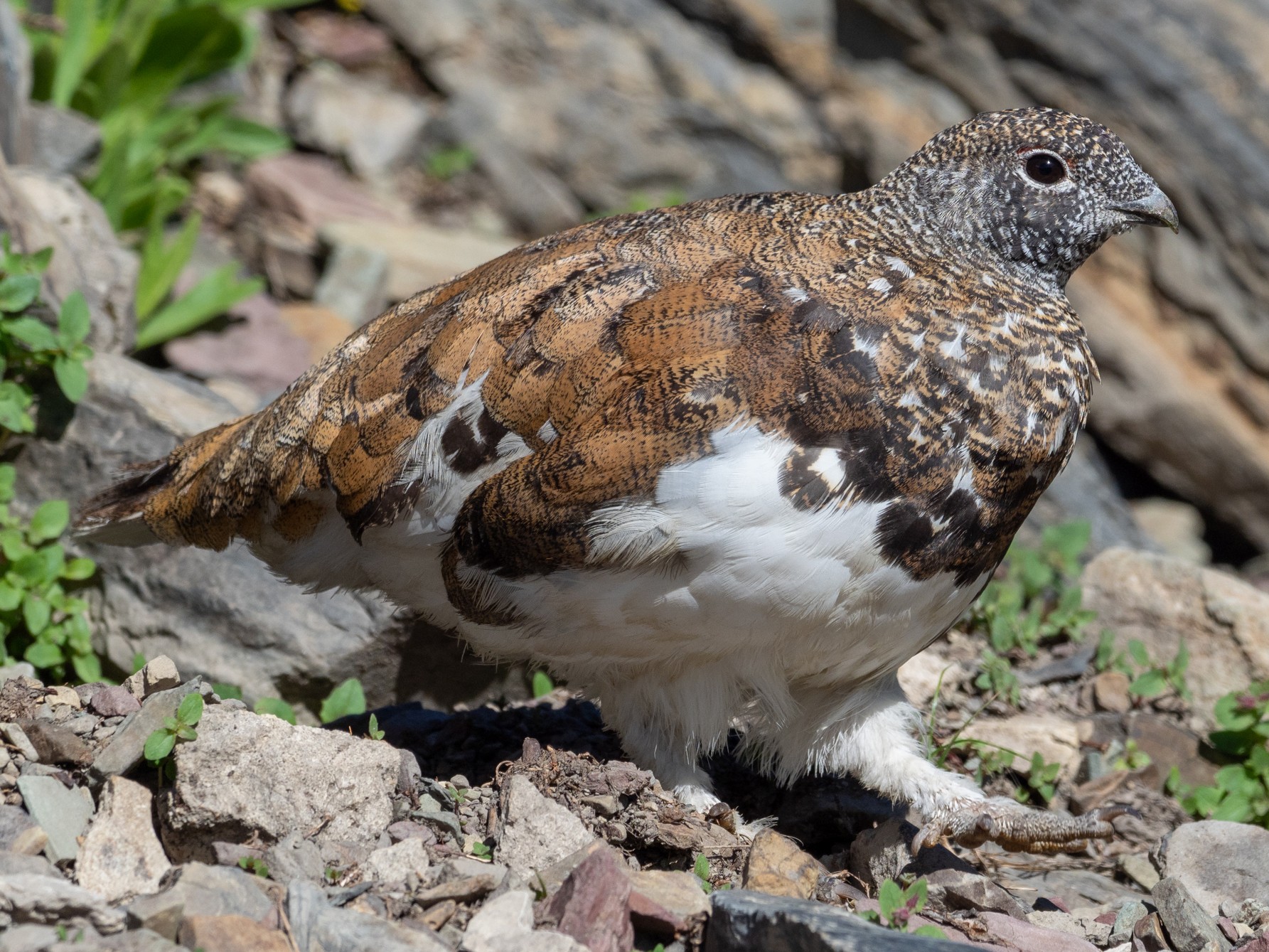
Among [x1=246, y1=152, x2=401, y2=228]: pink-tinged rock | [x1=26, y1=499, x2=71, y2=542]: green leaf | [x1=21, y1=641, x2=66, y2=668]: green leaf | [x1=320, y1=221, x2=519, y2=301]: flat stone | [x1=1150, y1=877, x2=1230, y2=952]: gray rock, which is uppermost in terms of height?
[x1=1150, y1=877, x2=1230, y2=952]: gray rock

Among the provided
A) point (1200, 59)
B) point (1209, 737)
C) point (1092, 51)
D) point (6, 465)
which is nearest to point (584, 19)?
point (1092, 51)

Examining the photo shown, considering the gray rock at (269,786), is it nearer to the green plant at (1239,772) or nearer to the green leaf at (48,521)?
the green leaf at (48,521)

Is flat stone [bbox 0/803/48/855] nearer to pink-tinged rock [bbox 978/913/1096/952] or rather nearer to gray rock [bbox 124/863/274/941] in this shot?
gray rock [bbox 124/863/274/941]

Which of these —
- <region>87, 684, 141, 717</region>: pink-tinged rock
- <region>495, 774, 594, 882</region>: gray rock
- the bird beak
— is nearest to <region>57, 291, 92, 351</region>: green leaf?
<region>87, 684, 141, 717</region>: pink-tinged rock

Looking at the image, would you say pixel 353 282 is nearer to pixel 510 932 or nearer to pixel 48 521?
pixel 48 521

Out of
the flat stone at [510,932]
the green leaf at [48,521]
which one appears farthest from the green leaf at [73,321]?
the flat stone at [510,932]

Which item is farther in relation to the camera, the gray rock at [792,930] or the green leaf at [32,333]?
the green leaf at [32,333]
